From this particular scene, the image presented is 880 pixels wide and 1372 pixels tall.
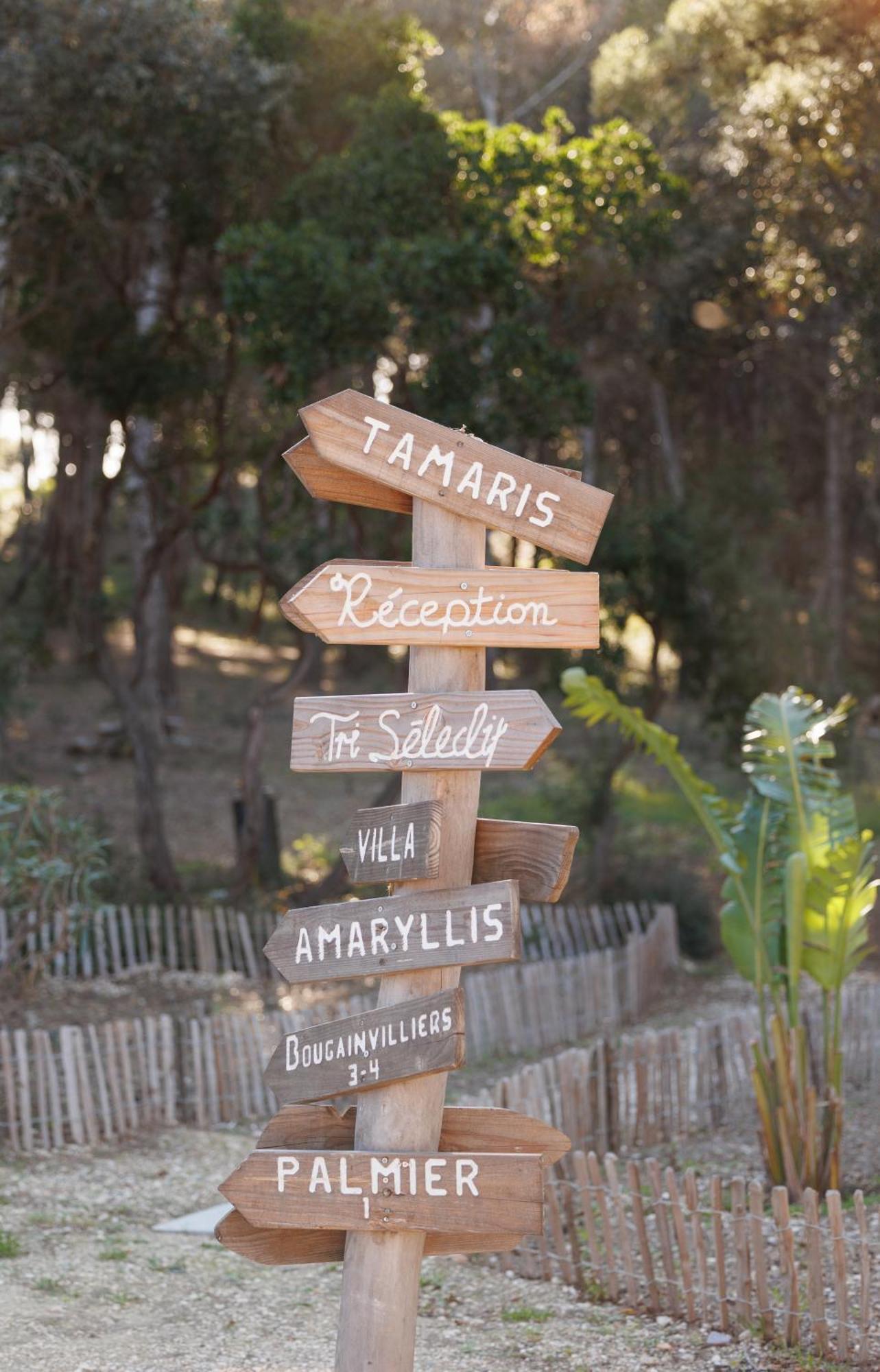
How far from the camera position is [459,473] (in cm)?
399

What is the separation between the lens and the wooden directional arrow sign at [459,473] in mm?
3990

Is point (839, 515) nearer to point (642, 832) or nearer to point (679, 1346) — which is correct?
point (642, 832)

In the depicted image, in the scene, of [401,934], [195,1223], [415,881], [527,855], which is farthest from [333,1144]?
[195,1223]

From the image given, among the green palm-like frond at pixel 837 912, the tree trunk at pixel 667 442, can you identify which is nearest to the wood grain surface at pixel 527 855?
the green palm-like frond at pixel 837 912

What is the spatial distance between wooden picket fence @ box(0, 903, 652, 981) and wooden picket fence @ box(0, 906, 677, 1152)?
34.8 inches

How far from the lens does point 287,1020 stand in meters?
8.81

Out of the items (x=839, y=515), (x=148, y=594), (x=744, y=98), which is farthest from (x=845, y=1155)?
(x=839, y=515)

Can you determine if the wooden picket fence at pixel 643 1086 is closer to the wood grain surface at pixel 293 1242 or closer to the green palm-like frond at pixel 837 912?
the green palm-like frond at pixel 837 912

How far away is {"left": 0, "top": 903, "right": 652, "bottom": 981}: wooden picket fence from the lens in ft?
37.0

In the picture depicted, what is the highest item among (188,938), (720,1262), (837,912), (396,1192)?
(837,912)

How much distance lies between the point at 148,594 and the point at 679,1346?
1133 centimetres

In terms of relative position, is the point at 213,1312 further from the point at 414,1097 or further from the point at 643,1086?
the point at 643,1086

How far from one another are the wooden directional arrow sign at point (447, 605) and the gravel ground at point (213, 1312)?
285 cm

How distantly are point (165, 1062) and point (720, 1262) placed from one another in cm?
403
